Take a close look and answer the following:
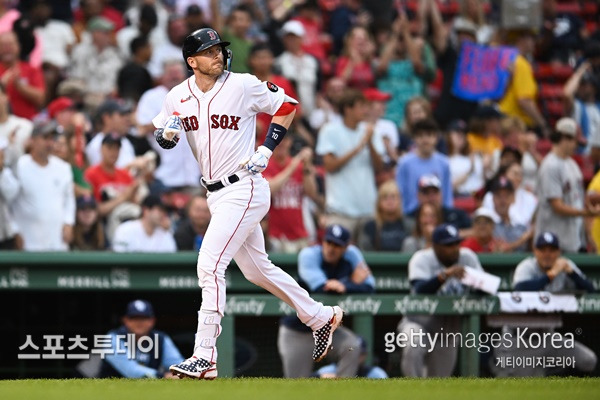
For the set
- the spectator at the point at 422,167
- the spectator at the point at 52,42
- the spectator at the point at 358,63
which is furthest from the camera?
the spectator at the point at 358,63

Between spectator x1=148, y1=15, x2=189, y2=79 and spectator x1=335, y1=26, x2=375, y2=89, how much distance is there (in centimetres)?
177

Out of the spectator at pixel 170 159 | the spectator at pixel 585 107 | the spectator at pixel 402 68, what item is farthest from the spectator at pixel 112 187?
the spectator at pixel 585 107

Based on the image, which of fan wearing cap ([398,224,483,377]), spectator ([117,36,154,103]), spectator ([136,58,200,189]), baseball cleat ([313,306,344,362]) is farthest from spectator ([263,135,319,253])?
baseball cleat ([313,306,344,362])

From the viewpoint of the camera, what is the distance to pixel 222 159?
742cm

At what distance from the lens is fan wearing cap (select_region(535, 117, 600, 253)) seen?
11.7m

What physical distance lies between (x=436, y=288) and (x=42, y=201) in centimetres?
352

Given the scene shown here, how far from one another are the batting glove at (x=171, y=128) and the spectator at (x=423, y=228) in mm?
4223

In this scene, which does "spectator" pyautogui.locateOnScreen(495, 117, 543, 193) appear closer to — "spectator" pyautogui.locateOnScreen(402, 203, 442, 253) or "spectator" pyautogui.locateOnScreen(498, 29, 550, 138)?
"spectator" pyautogui.locateOnScreen(498, 29, 550, 138)

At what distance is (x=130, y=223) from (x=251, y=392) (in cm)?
474

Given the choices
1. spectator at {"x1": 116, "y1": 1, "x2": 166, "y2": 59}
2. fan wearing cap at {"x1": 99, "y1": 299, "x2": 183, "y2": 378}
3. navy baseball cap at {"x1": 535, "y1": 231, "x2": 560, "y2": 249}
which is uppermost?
spectator at {"x1": 116, "y1": 1, "x2": 166, "y2": 59}

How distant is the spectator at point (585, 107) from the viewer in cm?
1417

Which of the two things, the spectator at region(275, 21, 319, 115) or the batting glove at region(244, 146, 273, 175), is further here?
the spectator at region(275, 21, 319, 115)

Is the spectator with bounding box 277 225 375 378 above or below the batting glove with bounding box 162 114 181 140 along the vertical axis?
below

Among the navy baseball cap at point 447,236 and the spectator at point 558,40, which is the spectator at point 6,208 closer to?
the navy baseball cap at point 447,236
